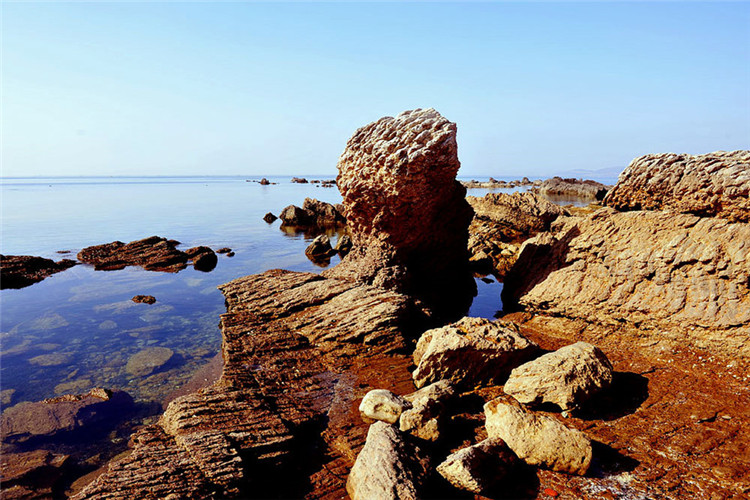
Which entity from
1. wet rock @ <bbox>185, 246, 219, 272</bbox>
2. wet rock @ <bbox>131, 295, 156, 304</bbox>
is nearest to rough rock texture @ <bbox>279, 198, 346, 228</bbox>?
wet rock @ <bbox>185, 246, 219, 272</bbox>

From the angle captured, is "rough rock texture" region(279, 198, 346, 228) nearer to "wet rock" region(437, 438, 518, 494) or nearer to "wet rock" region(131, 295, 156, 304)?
"wet rock" region(131, 295, 156, 304)

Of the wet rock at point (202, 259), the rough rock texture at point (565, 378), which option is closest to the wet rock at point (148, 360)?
the rough rock texture at point (565, 378)

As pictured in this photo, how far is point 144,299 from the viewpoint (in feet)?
54.6

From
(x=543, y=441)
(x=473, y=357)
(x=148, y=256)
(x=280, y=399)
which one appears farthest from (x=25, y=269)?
(x=543, y=441)

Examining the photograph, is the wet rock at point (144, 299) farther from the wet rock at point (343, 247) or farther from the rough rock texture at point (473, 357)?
the rough rock texture at point (473, 357)

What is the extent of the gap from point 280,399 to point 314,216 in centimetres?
3365

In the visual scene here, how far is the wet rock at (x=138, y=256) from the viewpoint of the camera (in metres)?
22.6

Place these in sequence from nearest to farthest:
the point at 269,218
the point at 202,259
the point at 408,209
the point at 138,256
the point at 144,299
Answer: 1. the point at 408,209
2. the point at 144,299
3. the point at 202,259
4. the point at 138,256
5. the point at 269,218

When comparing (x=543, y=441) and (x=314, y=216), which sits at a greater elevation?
(x=314, y=216)

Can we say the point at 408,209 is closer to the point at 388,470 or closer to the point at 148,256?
the point at 388,470

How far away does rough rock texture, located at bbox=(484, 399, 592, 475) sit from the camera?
19.2ft

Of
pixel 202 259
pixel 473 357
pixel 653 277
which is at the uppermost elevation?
pixel 653 277

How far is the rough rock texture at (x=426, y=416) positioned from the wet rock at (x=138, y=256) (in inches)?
751

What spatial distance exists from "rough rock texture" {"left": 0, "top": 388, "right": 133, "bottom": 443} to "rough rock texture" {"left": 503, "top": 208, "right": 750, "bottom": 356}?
460 inches
